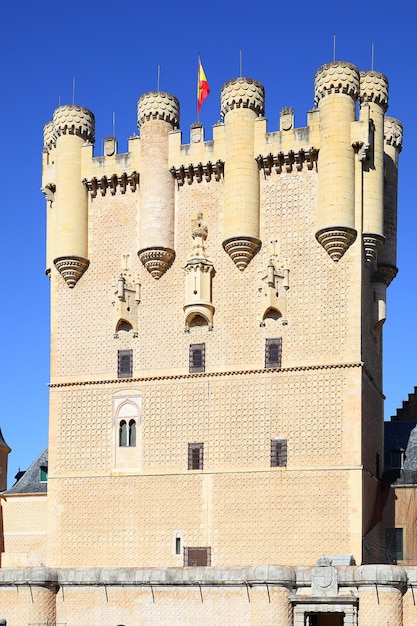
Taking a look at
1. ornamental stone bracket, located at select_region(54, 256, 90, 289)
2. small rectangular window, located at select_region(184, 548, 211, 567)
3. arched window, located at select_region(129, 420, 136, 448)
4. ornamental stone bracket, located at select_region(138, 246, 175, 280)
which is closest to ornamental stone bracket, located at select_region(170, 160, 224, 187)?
ornamental stone bracket, located at select_region(138, 246, 175, 280)

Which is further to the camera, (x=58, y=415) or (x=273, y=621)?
(x=58, y=415)

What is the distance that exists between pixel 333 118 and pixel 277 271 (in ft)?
18.7

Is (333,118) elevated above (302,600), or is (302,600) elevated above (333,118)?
(333,118)

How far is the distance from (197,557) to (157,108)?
54.2 feet

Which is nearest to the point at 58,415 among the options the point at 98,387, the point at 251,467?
the point at 98,387

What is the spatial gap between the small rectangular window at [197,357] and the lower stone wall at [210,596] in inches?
334

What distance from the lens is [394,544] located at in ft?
135

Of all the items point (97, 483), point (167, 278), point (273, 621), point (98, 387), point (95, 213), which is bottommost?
point (273, 621)

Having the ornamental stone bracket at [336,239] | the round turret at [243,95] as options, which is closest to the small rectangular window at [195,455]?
the ornamental stone bracket at [336,239]

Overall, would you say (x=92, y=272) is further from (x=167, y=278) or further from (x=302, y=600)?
(x=302, y=600)

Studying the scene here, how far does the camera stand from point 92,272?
42.1m

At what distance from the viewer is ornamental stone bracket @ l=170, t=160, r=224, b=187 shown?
40969mm

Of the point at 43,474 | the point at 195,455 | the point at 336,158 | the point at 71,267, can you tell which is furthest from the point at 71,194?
the point at 43,474

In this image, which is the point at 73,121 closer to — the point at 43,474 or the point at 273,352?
the point at 273,352
